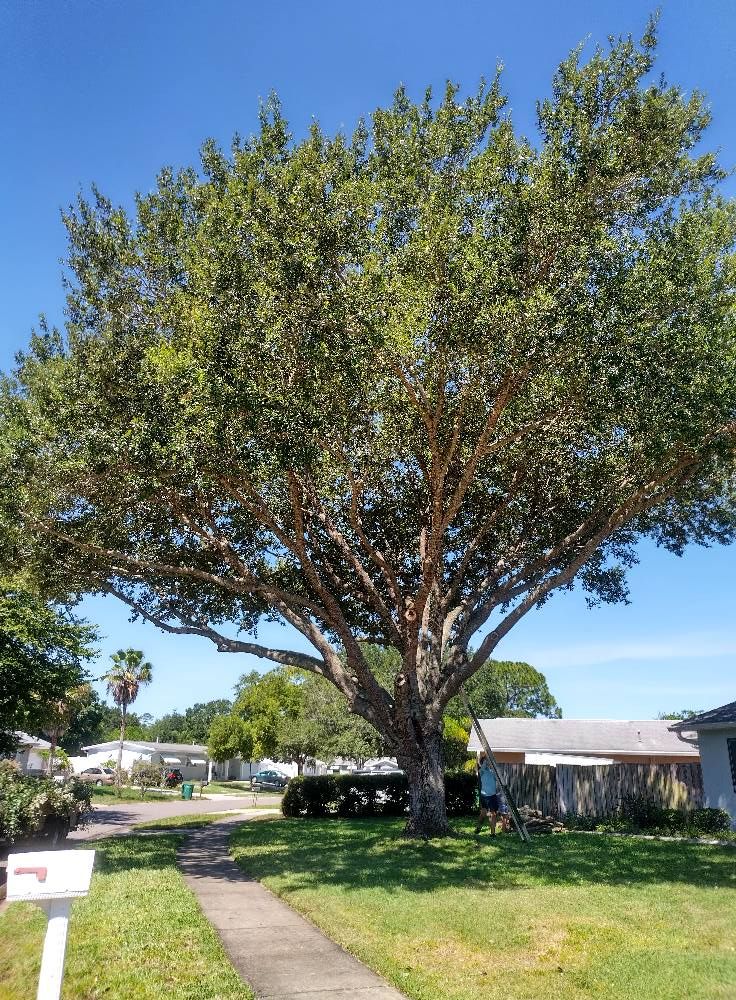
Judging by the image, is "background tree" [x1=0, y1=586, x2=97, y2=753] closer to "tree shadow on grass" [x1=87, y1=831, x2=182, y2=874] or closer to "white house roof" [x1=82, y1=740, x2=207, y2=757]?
"tree shadow on grass" [x1=87, y1=831, x2=182, y2=874]

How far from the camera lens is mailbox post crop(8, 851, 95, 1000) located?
4.52 m

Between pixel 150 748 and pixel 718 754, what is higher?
pixel 718 754

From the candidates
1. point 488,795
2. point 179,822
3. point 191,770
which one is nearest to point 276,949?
point 488,795

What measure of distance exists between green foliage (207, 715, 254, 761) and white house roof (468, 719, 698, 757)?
21.6 metres

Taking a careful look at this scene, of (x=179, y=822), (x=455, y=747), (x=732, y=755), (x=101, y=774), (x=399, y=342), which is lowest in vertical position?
(x=101, y=774)

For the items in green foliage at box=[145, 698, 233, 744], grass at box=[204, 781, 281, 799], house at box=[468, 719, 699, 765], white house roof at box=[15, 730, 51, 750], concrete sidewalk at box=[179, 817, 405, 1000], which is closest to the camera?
concrete sidewalk at box=[179, 817, 405, 1000]

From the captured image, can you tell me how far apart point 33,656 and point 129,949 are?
610 inches

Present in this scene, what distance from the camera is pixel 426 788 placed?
54.5ft

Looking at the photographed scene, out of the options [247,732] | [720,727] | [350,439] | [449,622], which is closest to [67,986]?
[350,439]

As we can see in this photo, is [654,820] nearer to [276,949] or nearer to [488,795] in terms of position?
[488,795]

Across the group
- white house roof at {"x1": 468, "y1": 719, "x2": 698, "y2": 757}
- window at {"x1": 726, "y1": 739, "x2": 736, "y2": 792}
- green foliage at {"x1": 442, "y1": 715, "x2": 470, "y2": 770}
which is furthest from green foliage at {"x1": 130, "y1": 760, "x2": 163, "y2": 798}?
window at {"x1": 726, "y1": 739, "x2": 736, "y2": 792}

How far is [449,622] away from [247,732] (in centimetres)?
3892

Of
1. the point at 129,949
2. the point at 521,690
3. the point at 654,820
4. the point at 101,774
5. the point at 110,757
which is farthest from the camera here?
the point at 521,690

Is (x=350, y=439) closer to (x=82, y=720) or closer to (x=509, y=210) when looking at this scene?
(x=509, y=210)
